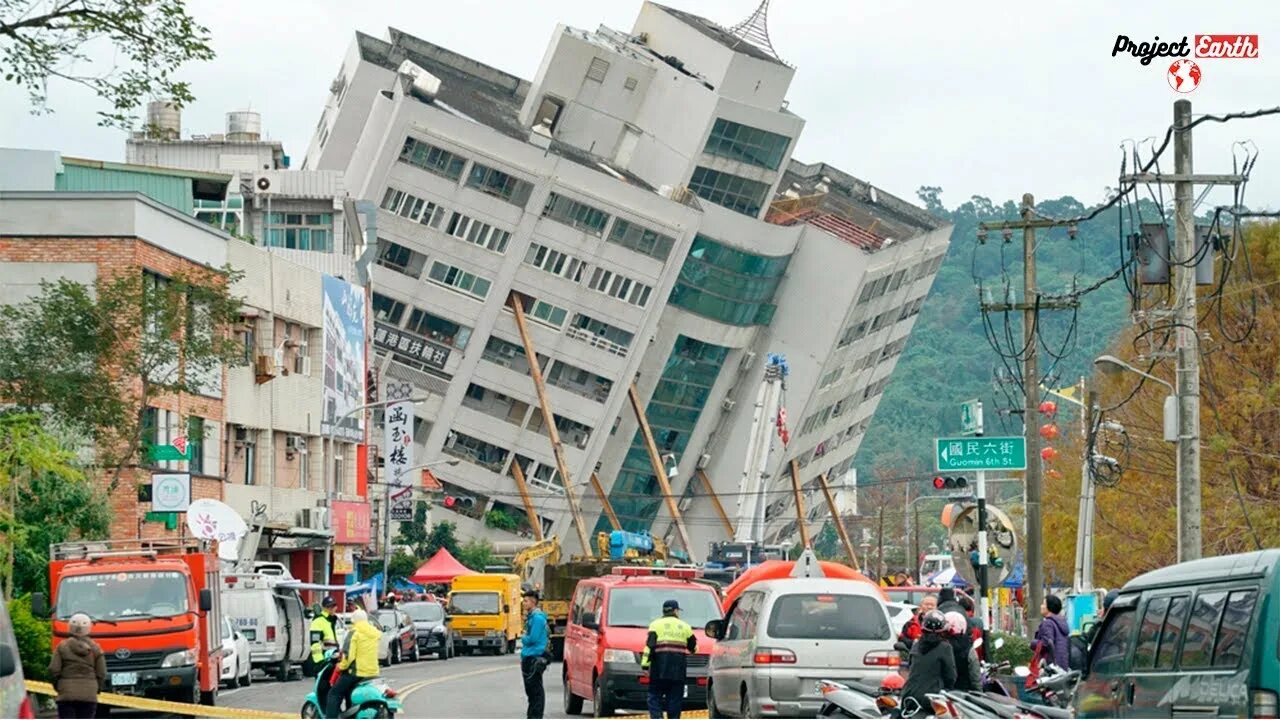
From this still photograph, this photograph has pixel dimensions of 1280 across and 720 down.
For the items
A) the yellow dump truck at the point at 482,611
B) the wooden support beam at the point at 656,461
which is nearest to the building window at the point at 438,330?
the wooden support beam at the point at 656,461

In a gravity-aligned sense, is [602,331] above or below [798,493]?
above

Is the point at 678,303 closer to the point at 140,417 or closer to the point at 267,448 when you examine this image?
the point at 267,448

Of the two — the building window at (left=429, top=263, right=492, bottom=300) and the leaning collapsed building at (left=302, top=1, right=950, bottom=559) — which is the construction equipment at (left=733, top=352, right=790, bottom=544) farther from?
the building window at (left=429, top=263, right=492, bottom=300)

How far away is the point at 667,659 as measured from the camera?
2362cm

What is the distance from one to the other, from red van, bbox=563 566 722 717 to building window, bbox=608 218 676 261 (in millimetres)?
62608

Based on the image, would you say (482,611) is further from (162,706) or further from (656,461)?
(656,461)

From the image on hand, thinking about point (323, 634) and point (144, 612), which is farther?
point (323, 634)

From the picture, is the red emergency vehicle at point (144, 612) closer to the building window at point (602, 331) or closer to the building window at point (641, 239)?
the building window at point (602, 331)

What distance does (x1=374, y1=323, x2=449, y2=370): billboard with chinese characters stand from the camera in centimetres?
9025

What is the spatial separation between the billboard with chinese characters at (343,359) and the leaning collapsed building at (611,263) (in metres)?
14.1

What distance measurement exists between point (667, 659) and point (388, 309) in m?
68.8

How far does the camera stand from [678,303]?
98750 mm

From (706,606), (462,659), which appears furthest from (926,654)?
(462,659)

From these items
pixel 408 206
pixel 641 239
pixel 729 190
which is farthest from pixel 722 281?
pixel 408 206
